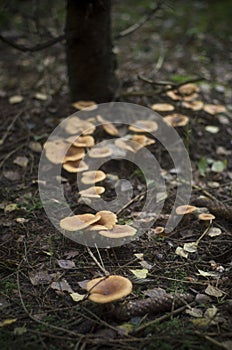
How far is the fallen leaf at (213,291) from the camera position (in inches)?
113

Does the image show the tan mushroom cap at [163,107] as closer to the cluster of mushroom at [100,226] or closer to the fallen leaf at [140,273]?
the cluster of mushroom at [100,226]

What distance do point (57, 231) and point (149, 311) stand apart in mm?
1106

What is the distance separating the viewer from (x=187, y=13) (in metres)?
8.21

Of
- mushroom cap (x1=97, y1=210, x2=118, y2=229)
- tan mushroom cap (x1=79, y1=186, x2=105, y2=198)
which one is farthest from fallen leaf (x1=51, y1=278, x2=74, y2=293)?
tan mushroom cap (x1=79, y1=186, x2=105, y2=198)

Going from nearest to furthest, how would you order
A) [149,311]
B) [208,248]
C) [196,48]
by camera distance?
1. [149,311]
2. [208,248]
3. [196,48]

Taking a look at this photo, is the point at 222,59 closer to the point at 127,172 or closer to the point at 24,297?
the point at 127,172

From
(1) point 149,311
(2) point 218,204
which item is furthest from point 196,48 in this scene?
(1) point 149,311

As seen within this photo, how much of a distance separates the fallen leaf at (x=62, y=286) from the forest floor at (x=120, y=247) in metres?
0.02

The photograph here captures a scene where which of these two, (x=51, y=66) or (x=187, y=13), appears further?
(x=187, y=13)

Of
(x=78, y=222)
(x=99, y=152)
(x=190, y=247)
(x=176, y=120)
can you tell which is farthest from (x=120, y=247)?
(x=176, y=120)

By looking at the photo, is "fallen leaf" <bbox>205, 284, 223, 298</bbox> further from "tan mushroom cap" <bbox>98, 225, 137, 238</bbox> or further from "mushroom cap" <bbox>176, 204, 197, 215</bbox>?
Result: "mushroom cap" <bbox>176, 204, 197, 215</bbox>

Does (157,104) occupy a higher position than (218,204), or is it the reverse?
(157,104)

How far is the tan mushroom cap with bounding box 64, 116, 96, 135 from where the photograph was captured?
14.6ft

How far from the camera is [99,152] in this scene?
13.9 ft
